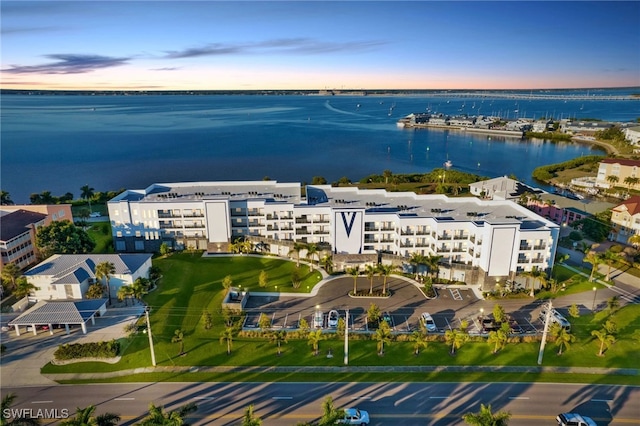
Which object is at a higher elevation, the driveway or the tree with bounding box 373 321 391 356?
the tree with bounding box 373 321 391 356

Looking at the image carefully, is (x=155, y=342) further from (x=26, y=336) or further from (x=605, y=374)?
(x=605, y=374)

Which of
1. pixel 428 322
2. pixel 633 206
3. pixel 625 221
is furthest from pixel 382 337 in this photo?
pixel 633 206

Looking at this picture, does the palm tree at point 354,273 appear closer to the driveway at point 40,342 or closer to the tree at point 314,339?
the tree at point 314,339

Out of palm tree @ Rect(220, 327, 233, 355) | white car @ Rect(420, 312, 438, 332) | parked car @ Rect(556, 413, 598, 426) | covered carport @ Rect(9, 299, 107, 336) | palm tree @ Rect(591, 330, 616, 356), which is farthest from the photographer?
white car @ Rect(420, 312, 438, 332)

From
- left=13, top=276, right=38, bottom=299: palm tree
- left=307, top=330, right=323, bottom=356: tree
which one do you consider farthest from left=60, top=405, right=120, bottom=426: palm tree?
left=13, top=276, right=38, bottom=299: palm tree

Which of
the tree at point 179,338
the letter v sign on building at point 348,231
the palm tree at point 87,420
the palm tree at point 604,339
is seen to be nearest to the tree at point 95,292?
the tree at point 179,338

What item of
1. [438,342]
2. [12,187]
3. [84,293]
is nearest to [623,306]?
[438,342]

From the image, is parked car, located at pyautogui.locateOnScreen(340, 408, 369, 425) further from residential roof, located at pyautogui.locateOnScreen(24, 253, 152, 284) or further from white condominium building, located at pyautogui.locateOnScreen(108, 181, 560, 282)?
residential roof, located at pyautogui.locateOnScreen(24, 253, 152, 284)
